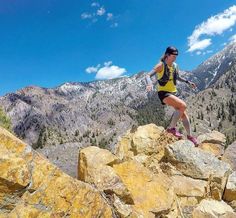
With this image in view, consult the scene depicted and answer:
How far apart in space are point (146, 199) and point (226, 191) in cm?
524

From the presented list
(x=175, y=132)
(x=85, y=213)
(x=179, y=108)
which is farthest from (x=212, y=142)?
(x=85, y=213)

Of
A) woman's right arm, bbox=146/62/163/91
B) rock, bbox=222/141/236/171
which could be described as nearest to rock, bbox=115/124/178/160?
rock, bbox=222/141/236/171

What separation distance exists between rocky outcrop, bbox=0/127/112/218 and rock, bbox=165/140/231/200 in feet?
23.8

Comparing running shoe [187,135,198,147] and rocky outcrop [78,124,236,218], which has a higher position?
running shoe [187,135,198,147]

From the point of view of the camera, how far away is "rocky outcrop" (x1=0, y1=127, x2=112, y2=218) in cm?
855

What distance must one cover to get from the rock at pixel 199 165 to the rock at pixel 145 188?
316 cm

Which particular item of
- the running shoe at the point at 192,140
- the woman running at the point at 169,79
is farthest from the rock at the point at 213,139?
the woman running at the point at 169,79

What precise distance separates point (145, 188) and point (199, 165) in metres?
4.61

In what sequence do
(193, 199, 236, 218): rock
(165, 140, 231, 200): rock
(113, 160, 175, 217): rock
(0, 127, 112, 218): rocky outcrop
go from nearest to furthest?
(0, 127, 112, 218): rocky outcrop → (113, 160, 175, 217): rock → (193, 199, 236, 218): rock → (165, 140, 231, 200): rock

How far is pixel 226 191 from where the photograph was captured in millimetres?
15906

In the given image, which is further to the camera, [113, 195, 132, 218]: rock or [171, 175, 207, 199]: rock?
[171, 175, 207, 199]: rock

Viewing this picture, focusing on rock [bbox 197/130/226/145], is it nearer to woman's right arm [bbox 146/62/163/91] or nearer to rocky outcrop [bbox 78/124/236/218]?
rocky outcrop [bbox 78/124/236/218]

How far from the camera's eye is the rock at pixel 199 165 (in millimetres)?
15892

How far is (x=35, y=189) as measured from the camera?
891cm
